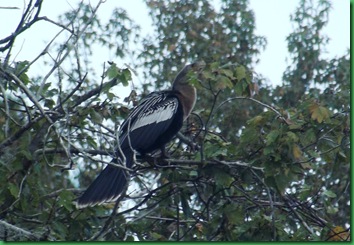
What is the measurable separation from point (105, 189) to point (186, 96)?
3.98 feet

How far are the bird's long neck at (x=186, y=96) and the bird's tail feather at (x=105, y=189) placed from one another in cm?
78

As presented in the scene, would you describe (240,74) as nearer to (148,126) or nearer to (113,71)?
(113,71)

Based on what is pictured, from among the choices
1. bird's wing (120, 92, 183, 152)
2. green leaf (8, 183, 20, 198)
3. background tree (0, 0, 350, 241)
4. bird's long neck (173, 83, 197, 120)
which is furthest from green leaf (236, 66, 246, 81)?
green leaf (8, 183, 20, 198)

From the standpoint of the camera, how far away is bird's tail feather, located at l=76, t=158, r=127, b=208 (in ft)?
15.0

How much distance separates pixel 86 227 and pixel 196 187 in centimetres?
68

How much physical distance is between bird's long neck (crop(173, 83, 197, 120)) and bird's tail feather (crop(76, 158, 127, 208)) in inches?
30.8

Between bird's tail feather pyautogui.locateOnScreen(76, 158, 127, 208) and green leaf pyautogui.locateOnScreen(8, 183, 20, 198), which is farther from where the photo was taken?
bird's tail feather pyautogui.locateOnScreen(76, 158, 127, 208)

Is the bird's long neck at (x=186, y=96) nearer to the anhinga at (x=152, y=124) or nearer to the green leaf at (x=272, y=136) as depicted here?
the anhinga at (x=152, y=124)

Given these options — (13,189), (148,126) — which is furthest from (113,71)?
(148,126)

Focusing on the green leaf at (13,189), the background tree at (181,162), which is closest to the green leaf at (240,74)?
the background tree at (181,162)

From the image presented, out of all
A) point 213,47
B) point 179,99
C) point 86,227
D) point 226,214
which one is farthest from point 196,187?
point 213,47

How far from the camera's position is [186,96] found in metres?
5.70

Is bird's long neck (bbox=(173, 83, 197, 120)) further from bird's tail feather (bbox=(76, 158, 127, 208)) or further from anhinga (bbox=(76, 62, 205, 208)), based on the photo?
bird's tail feather (bbox=(76, 158, 127, 208))

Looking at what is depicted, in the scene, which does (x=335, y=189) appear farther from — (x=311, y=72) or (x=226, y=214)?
(x=226, y=214)
